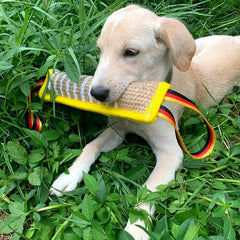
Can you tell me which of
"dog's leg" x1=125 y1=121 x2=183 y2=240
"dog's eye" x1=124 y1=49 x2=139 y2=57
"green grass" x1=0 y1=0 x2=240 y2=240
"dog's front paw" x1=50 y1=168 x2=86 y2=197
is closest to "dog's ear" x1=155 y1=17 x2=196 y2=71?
"dog's eye" x1=124 y1=49 x2=139 y2=57

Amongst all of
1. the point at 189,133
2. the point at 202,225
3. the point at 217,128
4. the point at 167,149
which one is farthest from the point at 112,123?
the point at 202,225

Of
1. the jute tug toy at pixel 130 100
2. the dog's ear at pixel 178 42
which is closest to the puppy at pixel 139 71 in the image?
the dog's ear at pixel 178 42

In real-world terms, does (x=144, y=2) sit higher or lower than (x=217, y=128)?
higher

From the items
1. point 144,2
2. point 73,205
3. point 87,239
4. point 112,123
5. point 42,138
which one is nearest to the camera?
point 87,239

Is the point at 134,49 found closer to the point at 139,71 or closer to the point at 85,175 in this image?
the point at 139,71

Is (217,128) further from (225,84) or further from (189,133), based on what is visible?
(225,84)

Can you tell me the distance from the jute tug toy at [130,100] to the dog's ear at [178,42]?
274 millimetres

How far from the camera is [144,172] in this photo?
2.57 metres

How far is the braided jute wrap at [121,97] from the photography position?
2.20 meters

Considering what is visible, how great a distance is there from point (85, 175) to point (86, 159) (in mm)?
399

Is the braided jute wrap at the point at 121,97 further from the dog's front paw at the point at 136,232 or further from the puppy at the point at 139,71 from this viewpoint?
the dog's front paw at the point at 136,232

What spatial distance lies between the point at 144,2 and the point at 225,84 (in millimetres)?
1626

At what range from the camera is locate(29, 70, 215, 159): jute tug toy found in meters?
2.20

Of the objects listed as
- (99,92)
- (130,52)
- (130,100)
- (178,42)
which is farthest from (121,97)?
(178,42)
